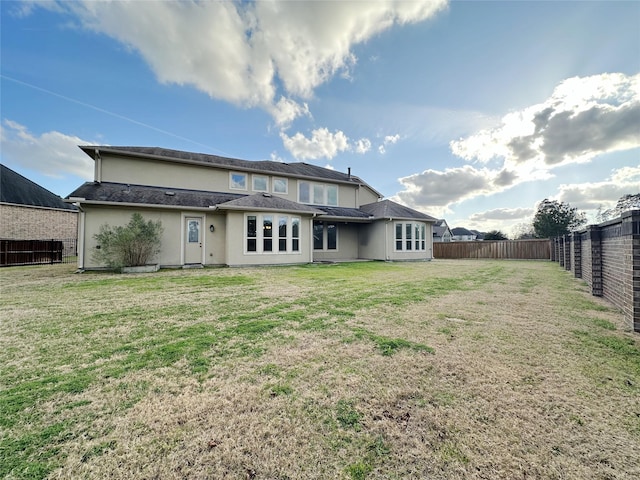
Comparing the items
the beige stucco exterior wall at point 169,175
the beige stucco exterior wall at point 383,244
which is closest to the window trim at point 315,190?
the beige stucco exterior wall at point 169,175

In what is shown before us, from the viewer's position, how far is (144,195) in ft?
37.9

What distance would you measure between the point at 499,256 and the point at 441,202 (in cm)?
1232

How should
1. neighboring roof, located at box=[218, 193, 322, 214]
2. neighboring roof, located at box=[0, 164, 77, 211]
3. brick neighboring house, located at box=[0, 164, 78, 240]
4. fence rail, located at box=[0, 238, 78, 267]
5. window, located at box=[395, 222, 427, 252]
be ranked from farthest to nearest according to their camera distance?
1. neighboring roof, located at box=[0, 164, 77, 211]
2. brick neighboring house, located at box=[0, 164, 78, 240]
3. window, located at box=[395, 222, 427, 252]
4. fence rail, located at box=[0, 238, 78, 267]
5. neighboring roof, located at box=[218, 193, 322, 214]

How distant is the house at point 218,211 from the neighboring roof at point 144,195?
32 millimetres

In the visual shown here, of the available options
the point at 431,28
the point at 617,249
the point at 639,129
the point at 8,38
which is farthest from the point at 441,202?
the point at 8,38

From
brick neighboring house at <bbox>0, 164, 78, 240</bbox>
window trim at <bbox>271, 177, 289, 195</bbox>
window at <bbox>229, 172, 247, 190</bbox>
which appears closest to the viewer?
window at <bbox>229, 172, 247, 190</bbox>

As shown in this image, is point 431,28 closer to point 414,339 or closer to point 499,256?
point 414,339

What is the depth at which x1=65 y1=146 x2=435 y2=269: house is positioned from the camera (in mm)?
10922

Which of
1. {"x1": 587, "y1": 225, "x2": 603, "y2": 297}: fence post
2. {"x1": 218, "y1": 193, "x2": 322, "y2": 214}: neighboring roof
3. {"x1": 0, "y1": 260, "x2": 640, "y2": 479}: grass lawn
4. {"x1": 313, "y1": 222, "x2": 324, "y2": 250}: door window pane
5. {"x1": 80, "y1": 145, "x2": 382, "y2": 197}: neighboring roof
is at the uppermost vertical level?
{"x1": 80, "y1": 145, "x2": 382, "y2": 197}: neighboring roof

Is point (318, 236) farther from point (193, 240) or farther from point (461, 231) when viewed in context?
point (461, 231)

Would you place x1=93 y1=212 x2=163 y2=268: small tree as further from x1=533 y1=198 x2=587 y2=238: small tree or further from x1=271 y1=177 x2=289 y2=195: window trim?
x1=533 y1=198 x2=587 y2=238: small tree

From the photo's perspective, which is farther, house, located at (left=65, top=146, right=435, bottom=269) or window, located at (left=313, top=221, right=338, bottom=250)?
window, located at (left=313, top=221, right=338, bottom=250)

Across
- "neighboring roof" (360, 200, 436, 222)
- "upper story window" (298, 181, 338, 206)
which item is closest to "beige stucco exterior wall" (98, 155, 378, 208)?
"upper story window" (298, 181, 338, 206)

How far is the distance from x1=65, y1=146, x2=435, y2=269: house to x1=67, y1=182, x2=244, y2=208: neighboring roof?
0.11ft
